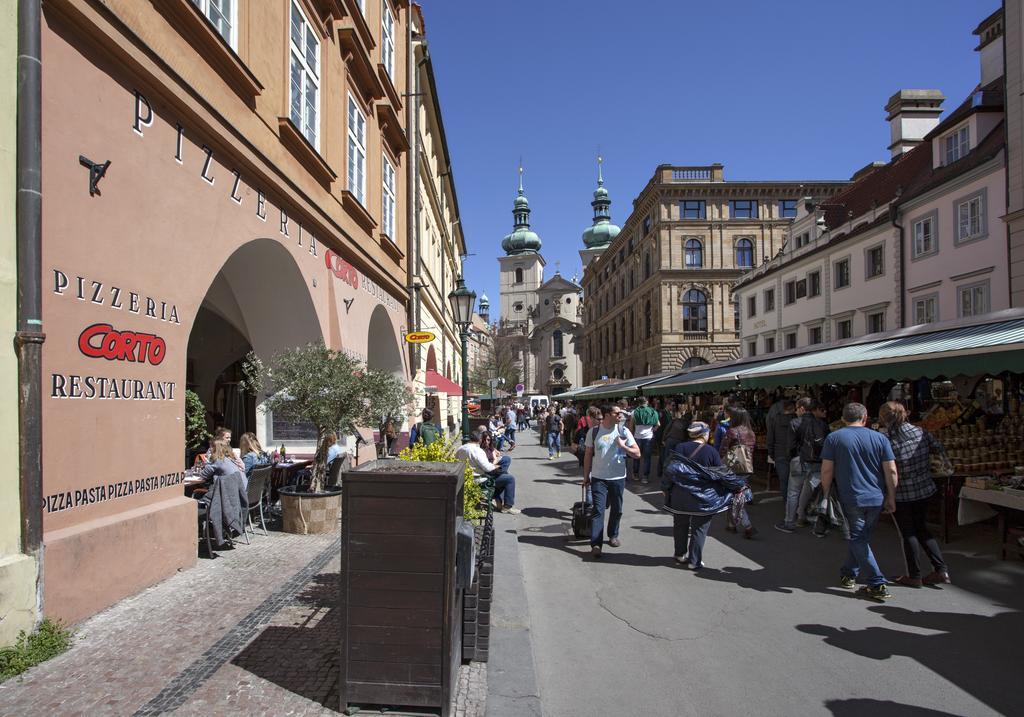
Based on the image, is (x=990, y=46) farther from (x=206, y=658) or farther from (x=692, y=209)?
(x=206, y=658)

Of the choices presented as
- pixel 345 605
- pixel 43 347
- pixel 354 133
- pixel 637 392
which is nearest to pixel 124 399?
pixel 43 347

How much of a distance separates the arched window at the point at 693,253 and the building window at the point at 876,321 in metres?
20.9

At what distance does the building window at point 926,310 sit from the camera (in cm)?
2344

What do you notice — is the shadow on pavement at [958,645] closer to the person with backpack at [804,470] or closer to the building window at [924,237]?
the person with backpack at [804,470]

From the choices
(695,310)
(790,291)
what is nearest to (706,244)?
(695,310)

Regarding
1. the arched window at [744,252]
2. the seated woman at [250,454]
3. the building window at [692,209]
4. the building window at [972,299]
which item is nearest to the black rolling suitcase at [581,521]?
the seated woman at [250,454]

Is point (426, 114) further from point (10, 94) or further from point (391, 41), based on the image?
point (10, 94)

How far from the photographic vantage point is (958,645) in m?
4.84

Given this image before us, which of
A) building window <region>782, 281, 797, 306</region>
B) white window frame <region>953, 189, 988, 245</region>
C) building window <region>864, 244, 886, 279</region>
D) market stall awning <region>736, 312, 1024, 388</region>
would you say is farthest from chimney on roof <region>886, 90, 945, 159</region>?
market stall awning <region>736, 312, 1024, 388</region>

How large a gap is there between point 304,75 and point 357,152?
330cm

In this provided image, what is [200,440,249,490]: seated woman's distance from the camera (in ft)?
24.2

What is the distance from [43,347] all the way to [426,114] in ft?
66.1

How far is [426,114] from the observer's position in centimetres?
2317

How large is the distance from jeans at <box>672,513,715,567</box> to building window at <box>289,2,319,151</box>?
760 centimetres
